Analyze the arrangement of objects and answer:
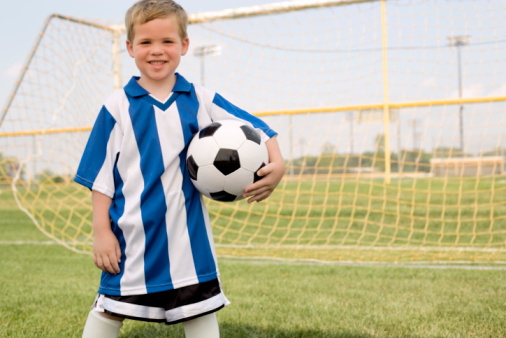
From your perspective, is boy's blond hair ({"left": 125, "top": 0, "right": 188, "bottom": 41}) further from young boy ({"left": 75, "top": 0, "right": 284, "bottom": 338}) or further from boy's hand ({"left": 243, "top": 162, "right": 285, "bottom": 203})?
boy's hand ({"left": 243, "top": 162, "right": 285, "bottom": 203})

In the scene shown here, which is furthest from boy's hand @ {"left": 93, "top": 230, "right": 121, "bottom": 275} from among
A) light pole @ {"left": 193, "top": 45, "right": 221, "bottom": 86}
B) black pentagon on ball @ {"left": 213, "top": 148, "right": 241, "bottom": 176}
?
light pole @ {"left": 193, "top": 45, "right": 221, "bottom": 86}

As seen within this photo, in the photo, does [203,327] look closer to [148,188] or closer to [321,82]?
[148,188]

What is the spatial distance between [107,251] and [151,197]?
230 millimetres

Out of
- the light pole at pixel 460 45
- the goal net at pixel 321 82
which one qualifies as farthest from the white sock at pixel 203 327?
the light pole at pixel 460 45

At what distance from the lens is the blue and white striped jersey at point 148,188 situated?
1868mm

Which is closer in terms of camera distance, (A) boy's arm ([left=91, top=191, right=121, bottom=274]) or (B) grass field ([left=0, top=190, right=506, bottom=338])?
(A) boy's arm ([left=91, top=191, right=121, bottom=274])

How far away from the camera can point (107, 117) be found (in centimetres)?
191

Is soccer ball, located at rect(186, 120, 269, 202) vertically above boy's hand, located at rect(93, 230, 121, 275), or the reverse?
soccer ball, located at rect(186, 120, 269, 202)

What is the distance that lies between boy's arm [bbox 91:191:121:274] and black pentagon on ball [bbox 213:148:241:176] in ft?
1.29

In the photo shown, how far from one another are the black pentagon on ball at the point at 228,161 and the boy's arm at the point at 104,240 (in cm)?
39

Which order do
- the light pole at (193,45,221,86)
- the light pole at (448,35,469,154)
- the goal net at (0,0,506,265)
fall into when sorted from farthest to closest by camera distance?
the light pole at (193,45,221,86) < the light pole at (448,35,469,154) < the goal net at (0,0,506,265)

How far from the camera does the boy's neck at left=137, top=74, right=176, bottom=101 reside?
1932 mm

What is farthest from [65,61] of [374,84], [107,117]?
[107,117]

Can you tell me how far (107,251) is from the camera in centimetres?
188
